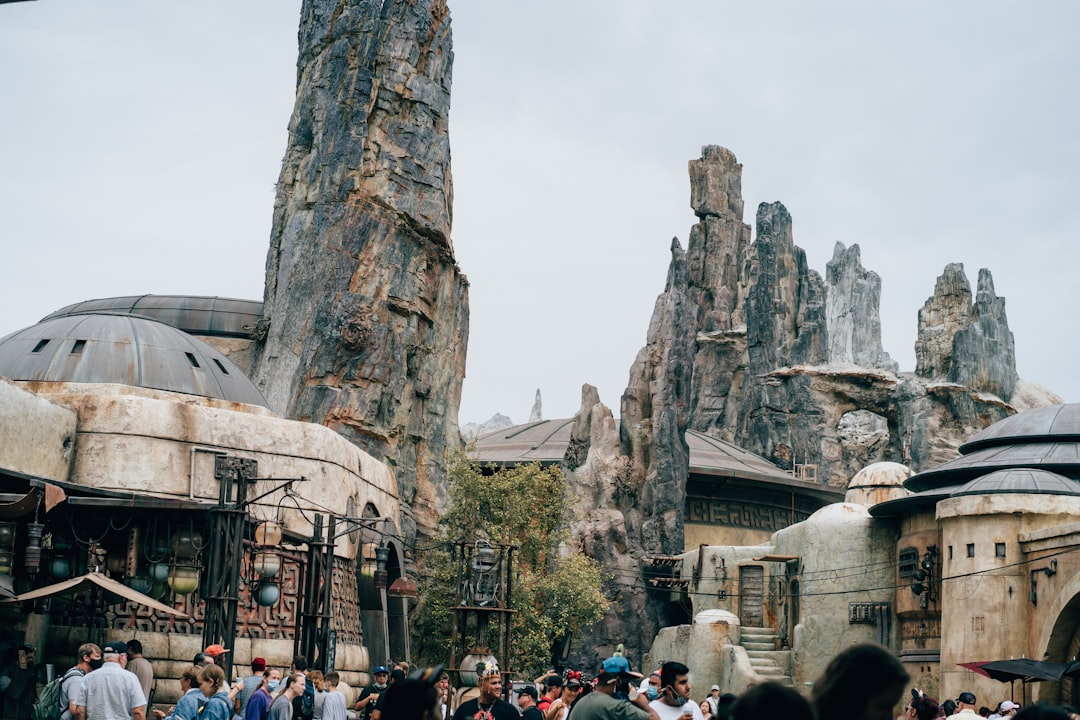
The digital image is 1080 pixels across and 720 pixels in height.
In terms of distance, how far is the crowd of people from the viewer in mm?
4770

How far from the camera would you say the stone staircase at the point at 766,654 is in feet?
135

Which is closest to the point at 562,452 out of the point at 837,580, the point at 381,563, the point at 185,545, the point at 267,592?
the point at 837,580

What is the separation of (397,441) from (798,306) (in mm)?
48995

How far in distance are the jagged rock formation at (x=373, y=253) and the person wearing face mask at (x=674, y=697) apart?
1345 inches

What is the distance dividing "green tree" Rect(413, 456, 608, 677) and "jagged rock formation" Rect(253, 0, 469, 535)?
2447 mm

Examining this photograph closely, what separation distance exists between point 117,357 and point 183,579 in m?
7.90

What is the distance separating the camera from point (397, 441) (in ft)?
153

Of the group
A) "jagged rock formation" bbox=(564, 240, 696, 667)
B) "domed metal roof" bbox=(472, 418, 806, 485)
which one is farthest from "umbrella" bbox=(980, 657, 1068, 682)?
"domed metal roof" bbox=(472, 418, 806, 485)

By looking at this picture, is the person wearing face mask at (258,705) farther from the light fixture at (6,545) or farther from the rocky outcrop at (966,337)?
the rocky outcrop at (966,337)

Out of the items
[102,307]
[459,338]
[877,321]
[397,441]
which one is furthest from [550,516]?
[877,321]

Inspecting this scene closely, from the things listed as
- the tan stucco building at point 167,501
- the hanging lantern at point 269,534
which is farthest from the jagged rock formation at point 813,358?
the hanging lantern at point 269,534

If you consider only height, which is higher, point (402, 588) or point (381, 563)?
point (381, 563)

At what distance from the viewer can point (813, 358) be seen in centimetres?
8488

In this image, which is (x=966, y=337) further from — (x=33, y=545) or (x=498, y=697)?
(x=498, y=697)
